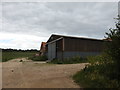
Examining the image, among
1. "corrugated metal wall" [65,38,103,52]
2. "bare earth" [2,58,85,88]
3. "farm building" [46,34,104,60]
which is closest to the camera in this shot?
"bare earth" [2,58,85,88]

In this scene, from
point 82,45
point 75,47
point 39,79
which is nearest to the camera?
point 39,79

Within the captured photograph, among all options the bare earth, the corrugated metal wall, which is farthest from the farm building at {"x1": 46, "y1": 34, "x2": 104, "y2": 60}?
the bare earth

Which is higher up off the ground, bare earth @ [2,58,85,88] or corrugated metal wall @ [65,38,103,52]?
corrugated metal wall @ [65,38,103,52]

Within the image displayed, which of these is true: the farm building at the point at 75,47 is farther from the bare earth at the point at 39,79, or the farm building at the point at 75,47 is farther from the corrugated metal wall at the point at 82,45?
the bare earth at the point at 39,79

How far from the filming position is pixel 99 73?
8.52 m

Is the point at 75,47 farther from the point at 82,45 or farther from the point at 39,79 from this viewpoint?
the point at 39,79

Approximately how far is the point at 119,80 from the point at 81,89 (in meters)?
1.88

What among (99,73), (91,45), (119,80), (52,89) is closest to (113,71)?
(119,80)

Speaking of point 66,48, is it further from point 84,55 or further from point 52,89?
point 52,89

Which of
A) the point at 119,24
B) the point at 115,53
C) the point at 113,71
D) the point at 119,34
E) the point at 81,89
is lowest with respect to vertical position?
the point at 81,89

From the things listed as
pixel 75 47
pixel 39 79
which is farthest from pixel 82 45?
pixel 39 79

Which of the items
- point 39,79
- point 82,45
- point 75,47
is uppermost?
point 82,45

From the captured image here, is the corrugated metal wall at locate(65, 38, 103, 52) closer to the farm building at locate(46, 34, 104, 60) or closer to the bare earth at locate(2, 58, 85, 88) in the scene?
the farm building at locate(46, 34, 104, 60)

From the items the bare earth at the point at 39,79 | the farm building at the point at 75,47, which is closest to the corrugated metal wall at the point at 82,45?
the farm building at the point at 75,47
